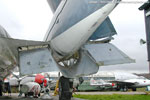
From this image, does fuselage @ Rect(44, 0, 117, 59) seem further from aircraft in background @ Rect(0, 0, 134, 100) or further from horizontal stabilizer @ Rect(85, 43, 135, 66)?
horizontal stabilizer @ Rect(85, 43, 135, 66)

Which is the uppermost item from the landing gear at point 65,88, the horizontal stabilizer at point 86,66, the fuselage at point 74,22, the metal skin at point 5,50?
the fuselage at point 74,22

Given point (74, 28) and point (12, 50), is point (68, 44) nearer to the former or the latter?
point (74, 28)

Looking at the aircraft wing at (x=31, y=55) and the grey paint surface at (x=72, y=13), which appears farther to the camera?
the aircraft wing at (x=31, y=55)

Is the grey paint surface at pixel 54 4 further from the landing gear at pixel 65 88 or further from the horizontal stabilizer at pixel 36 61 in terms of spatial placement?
the landing gear at pixel 65 88

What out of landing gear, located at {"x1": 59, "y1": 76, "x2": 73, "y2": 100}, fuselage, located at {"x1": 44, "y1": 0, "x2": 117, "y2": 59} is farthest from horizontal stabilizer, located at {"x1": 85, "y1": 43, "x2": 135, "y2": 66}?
landing gear, located at {"x1": 59, "y1": 76, "x2": 73, "y2": 100}

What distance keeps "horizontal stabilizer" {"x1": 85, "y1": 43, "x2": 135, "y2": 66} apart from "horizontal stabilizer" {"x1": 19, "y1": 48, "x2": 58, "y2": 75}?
992mm

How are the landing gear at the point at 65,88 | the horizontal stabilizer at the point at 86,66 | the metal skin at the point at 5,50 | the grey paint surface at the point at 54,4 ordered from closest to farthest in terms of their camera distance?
the metal skin at the point at 5,50
the horizontal stabilizer at the point at 86,66
the grey paint surface at the point at 54,4
the landing gear at the point at 65,88

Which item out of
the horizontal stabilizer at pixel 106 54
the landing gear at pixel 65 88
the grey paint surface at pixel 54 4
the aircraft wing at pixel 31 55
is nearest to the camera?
the aircraft wing at pixel 31 55

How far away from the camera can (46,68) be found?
4488 millimetres

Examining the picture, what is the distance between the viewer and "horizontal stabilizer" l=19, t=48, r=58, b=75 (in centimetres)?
439

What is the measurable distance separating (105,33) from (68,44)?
116cm

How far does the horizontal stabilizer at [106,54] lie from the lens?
4645 millimetres

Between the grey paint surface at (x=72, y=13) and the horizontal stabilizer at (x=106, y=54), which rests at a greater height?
the grey paint surface at (x=72, y=13)

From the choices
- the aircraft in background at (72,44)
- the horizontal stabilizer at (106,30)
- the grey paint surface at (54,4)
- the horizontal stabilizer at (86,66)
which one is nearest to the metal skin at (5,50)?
the aircraft in background at (72,44)
